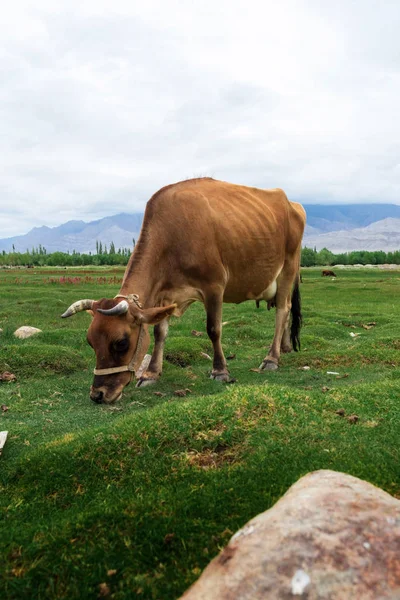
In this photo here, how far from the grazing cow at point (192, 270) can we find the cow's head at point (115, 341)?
0.01 metres

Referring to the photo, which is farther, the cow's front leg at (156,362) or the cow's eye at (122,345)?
the cow's front leg at (156,362)

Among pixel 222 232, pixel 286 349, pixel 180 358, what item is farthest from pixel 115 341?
pixel 286 349

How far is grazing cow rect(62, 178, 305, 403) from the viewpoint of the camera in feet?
24.5

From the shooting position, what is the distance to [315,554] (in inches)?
108

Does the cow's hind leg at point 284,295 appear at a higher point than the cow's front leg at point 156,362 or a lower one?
higher

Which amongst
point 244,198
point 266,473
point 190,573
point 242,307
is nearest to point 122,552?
point 190,573

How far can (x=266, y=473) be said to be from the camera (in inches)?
184

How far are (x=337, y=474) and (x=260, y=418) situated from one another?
2.06 meters

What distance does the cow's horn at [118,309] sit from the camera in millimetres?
7238

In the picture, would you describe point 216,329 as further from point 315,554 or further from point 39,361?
point 315,554

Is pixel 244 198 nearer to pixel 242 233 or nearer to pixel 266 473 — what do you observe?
pixel 242 233

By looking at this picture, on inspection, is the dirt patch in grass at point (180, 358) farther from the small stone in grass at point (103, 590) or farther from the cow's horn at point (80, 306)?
the small stone in grass at point (103, 590)

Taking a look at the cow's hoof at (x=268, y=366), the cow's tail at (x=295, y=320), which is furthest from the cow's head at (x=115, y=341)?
the cow's tail at (x=295, y=320)

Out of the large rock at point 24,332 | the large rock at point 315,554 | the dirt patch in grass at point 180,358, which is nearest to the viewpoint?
the large rock at point 315,554
